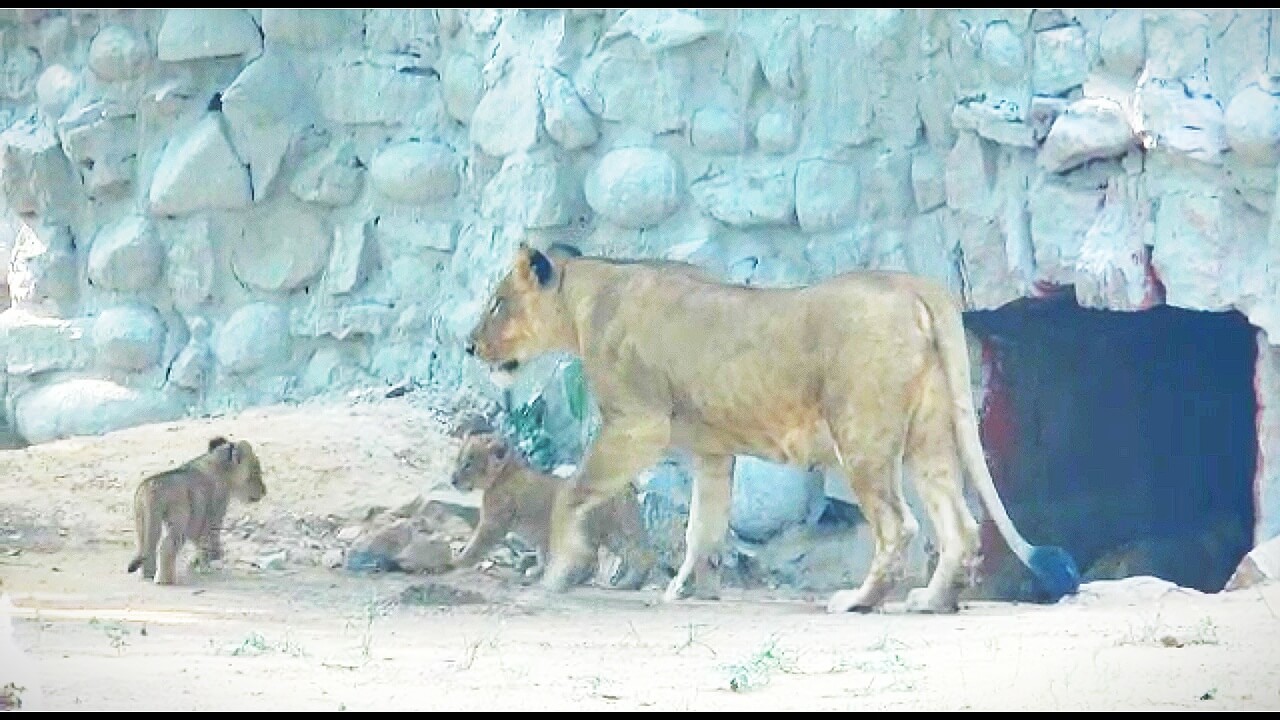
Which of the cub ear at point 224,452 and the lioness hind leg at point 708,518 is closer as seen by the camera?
the lioness hind leg at point 708,518

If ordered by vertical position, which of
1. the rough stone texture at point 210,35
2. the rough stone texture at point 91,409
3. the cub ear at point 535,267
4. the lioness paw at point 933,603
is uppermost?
the rough stone texture at point 210,35

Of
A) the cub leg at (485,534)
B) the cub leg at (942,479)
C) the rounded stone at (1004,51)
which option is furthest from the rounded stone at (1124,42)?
the cub leg at (485,534)

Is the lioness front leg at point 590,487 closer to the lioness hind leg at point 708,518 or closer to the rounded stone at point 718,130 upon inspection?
the lioness hind leg at point 708,518

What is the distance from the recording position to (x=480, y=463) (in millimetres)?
12523

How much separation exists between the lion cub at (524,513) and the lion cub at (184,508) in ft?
3.64

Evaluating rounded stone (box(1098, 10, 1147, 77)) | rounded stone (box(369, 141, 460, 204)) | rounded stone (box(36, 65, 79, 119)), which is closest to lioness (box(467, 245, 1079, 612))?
rounded stone (box(1098, 10, 1147, 77))

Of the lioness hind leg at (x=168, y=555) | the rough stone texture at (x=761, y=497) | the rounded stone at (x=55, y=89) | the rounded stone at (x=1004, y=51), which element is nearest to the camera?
the lioness hind leg at (x=168, y=555)

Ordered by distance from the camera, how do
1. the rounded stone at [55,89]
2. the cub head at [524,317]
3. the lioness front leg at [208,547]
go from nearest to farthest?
the lioness front leg at [208,547] → the cub head at [524,317] → the rounded stone at [55,89]

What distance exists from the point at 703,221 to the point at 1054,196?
1976 mm

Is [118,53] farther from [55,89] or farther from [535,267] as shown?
[535,267]

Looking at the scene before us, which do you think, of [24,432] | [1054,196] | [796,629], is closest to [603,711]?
[796,629]

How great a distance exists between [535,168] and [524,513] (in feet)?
7.88

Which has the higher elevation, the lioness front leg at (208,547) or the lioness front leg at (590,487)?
the lioness front leg at (590,487)

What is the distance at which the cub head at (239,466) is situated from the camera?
1242 centimetres
